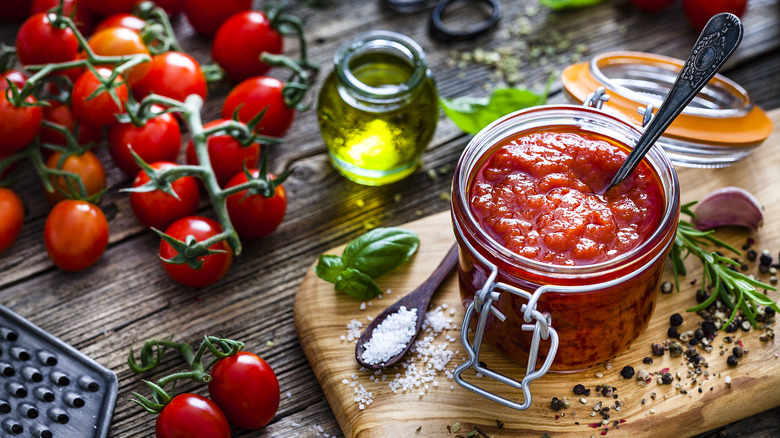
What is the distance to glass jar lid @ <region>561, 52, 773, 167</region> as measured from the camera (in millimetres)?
2016

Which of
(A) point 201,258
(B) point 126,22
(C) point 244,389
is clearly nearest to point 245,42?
(B) point 126,22

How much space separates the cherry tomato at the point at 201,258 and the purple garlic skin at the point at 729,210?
4.49 ft

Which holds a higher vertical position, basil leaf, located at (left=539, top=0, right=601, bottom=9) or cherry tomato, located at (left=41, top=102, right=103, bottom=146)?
basil leaf, located at (left=539, top=0, right=601, bottom=9)

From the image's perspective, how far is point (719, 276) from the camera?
1883 mm

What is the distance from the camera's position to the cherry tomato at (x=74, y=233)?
2072 mm

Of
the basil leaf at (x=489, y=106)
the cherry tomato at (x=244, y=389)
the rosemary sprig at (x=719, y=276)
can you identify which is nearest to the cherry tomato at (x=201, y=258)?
the cherry tomato at (x=244, y=389)

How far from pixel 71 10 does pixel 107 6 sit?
0.15m

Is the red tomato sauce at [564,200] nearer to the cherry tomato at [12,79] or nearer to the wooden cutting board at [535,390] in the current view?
the wooden cutting board at [535,390]

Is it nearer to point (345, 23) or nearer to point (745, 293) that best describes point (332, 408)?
point (745, 293)

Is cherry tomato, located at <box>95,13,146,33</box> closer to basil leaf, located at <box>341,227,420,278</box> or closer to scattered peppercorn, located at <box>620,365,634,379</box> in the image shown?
basil leaf, located at <box>341,227,420,278</box>

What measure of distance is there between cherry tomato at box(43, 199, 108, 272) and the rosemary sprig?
63.6 inches

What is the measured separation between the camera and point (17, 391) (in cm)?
183

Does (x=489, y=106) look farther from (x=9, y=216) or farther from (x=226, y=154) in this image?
(x=9, y=216)

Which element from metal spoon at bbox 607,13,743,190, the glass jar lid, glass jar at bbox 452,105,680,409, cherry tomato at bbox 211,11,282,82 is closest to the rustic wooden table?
cherry tomato at bbox 211,11,282,82
